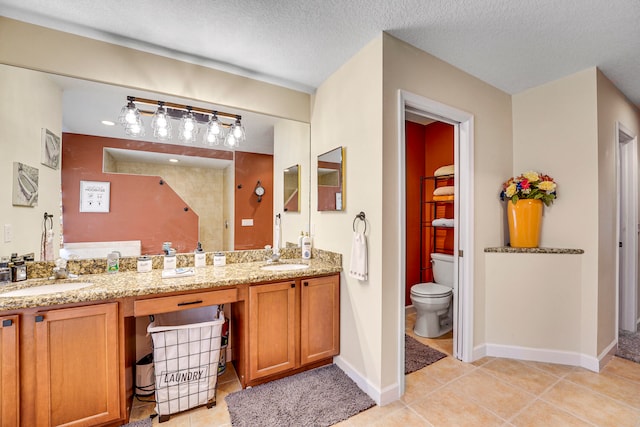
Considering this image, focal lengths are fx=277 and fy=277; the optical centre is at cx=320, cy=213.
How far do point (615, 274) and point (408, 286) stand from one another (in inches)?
72.8

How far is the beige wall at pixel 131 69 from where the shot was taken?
1.66m

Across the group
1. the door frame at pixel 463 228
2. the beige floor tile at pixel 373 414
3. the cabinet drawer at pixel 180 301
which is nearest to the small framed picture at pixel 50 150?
the cabinet drawer at pixel 180 301

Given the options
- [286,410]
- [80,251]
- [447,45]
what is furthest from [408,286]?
[80,251]

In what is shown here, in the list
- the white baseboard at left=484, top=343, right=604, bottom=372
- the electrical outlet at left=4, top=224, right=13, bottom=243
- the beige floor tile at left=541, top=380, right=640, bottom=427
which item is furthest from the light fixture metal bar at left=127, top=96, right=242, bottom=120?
the beige floor tile at left=541, top=380, right=640, bottom=427

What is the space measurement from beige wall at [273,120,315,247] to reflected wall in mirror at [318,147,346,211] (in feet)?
0.79

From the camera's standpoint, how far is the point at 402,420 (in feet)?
5.41

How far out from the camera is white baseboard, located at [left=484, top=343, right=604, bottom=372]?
7.09 ft

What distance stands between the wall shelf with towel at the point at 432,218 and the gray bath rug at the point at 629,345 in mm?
1569

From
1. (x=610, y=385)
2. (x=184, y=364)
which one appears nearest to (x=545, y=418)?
(x=610, y=385)

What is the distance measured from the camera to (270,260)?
2439mm

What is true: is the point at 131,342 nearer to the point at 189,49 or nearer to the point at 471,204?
the point at 189,49

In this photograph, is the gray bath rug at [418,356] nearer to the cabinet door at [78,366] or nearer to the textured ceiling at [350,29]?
the cabinet door at [78,366]

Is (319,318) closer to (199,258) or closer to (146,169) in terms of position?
(199,258)

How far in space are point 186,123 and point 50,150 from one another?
853 mm
